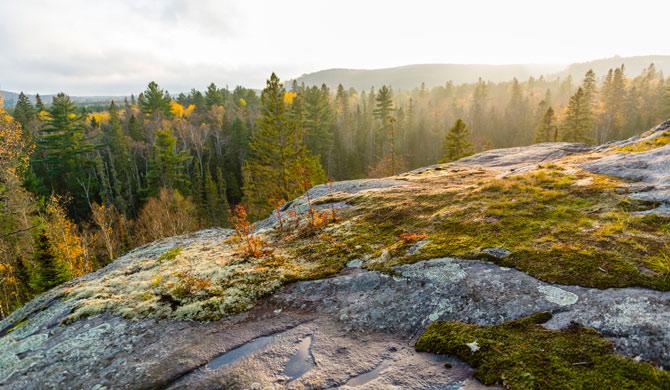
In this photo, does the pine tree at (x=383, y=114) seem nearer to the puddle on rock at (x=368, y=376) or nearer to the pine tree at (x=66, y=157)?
the pine tree at (x=66, y=157)

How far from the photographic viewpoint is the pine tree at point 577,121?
4569 cm

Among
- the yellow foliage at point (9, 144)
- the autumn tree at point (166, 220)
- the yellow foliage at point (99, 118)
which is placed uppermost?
the yellow foliage at point (99, 118)

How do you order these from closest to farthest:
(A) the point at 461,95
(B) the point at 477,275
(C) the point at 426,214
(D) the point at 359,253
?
(B) the point at 477,275 → (D) the point at 359,253 → (C) the point at 426,214 → (A) the point at 461,95

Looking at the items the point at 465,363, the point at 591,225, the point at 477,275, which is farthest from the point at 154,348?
the point at 591,225

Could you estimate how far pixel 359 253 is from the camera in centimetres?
829

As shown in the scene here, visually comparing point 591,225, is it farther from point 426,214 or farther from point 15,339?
point 15,339

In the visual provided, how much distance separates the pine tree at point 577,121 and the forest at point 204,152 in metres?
0.14

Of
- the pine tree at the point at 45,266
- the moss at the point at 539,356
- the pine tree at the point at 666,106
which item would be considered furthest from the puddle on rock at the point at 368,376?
the pine tree at the point at 666,106

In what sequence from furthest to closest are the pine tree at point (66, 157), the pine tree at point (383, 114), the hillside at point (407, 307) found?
the pine tree at point (383, 114) → the pine tree at point (66, 157) → the hillside at point (407, 307)

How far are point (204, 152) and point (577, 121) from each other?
69900 millimetres

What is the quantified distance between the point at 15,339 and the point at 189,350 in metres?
4.46

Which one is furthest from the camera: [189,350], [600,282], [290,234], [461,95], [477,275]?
[461,95]

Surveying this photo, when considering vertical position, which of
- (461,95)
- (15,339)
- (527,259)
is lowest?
(15,339)

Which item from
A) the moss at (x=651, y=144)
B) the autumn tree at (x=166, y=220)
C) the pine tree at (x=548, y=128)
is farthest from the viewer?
the pine tree at (x=548, y=128)
